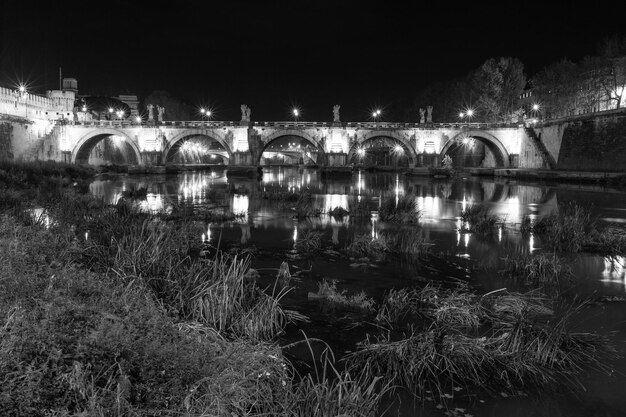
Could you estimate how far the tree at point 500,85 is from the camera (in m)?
67.9

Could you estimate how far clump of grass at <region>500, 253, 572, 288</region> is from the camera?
11289 millimetres

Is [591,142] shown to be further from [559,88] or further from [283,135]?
[283,135]

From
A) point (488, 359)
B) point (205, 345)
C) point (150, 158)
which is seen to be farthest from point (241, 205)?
point (150, 158)

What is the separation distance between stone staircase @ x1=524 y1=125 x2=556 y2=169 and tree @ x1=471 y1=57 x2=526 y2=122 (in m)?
8.65

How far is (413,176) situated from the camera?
61156mm

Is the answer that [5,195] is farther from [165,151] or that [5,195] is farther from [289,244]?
[165,151]

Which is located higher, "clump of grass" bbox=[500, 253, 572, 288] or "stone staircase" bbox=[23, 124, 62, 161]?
"stone staircase" bbox=[23, 124, 62, 161]

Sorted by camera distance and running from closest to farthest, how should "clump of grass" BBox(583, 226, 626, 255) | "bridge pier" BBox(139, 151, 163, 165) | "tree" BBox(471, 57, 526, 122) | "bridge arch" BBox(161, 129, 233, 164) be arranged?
"clump of grass" BBox(583, 226, 626, 255), "bridge pier" BBox(139, 151, 163, 165), "bridge arch" BBox(161, 129, 233, 164), "tree" BBox(471, 57, 526, 122)

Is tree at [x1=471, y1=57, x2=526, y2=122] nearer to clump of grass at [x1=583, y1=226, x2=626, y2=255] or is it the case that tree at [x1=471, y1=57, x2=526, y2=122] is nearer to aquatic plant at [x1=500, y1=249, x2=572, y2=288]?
clump of grass at [x1=583, y1=226, x2=626, y2=255]

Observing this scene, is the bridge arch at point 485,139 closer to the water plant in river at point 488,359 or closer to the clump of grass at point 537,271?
the clump of grass at point 537,271

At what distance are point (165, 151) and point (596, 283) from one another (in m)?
60.0

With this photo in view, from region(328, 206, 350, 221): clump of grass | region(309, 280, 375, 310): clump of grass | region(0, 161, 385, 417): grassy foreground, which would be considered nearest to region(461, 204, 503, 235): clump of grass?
region(328, 206, 350, 221): clump of grass

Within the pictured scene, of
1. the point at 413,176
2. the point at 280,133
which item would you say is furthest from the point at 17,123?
the point at 413,176

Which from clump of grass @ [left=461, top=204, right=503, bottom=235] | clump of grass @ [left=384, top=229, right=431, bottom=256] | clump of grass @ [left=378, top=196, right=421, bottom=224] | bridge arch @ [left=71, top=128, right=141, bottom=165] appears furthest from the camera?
bridge arch @ [left=71, top=128, right=141, bottom=165]
